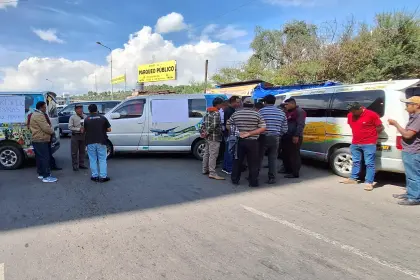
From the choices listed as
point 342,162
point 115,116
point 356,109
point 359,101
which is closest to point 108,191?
point 115,116

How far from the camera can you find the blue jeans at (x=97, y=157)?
593 cm

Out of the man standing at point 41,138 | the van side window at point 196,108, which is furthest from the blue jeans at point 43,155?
the van side window at point 196,108

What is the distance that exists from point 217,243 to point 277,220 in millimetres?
1123

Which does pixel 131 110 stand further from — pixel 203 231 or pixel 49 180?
pixel 203 231

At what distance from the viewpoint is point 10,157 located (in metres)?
7.14

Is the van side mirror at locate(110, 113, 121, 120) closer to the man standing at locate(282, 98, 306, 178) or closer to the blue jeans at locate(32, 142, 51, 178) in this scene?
the blue jeans at locate(32, 142, 51, 178)

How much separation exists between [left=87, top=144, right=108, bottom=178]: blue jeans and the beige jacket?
960 mm

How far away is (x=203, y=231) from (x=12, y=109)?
601 cm

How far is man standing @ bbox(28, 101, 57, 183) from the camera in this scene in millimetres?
5934

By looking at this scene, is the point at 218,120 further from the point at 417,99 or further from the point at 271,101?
the point at 417,99

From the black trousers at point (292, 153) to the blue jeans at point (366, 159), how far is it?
108cm

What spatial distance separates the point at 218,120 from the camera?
6.12m

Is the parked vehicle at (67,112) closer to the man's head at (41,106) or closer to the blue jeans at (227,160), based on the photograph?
the man's head at (41,106)

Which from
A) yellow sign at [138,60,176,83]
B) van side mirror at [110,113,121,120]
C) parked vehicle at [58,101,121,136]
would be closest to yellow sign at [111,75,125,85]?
yellow sign at [138,60,176,83]
